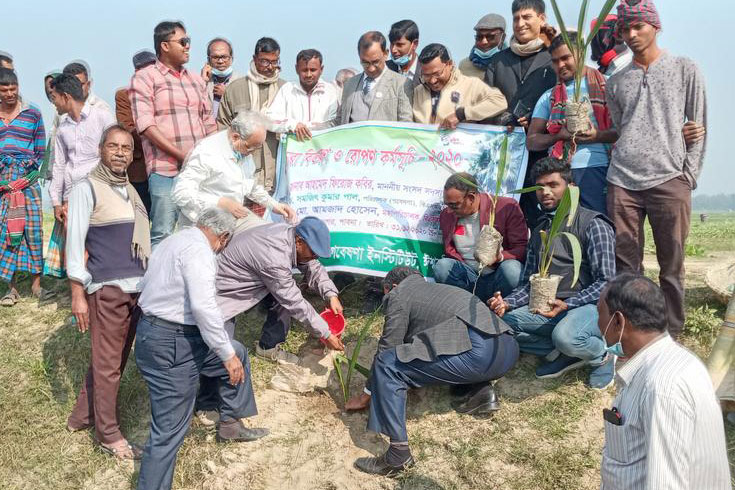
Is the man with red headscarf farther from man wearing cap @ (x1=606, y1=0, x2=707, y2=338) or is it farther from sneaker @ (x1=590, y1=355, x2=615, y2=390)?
sneaker @ (x1=590, y1=355, x2=615, y2=390)

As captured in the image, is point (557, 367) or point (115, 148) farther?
point (557, 367)

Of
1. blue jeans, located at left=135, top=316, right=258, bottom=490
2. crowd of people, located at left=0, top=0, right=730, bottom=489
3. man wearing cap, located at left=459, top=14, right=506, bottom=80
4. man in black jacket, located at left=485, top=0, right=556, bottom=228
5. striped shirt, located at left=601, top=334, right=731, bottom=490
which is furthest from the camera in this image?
man wearing cap, located at left=459, top=14, right=506, bottom=80

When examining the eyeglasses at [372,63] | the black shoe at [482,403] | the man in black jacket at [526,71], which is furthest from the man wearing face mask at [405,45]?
the black shoe at [482,403]

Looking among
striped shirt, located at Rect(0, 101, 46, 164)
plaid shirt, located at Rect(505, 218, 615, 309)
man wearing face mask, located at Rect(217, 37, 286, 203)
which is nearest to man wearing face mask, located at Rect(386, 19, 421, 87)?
man wearing face mask, located at Rect(217, 37, 286, 203)

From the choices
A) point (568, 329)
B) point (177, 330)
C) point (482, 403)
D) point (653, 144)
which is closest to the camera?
point (177, 330)

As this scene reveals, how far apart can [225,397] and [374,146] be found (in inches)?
101

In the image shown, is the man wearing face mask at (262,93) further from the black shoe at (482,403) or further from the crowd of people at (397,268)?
the black shoe at (482,403)

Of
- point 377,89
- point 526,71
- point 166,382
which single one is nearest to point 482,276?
point 526,71

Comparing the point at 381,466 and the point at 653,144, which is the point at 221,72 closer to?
the point at 653,144

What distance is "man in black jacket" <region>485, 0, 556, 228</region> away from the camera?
5.42m

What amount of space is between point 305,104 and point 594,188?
2.77m

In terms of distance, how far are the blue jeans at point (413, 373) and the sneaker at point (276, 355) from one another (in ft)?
3.99

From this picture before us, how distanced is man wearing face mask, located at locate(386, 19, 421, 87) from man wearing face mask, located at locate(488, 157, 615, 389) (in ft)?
6.85

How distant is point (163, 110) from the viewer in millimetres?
5652
